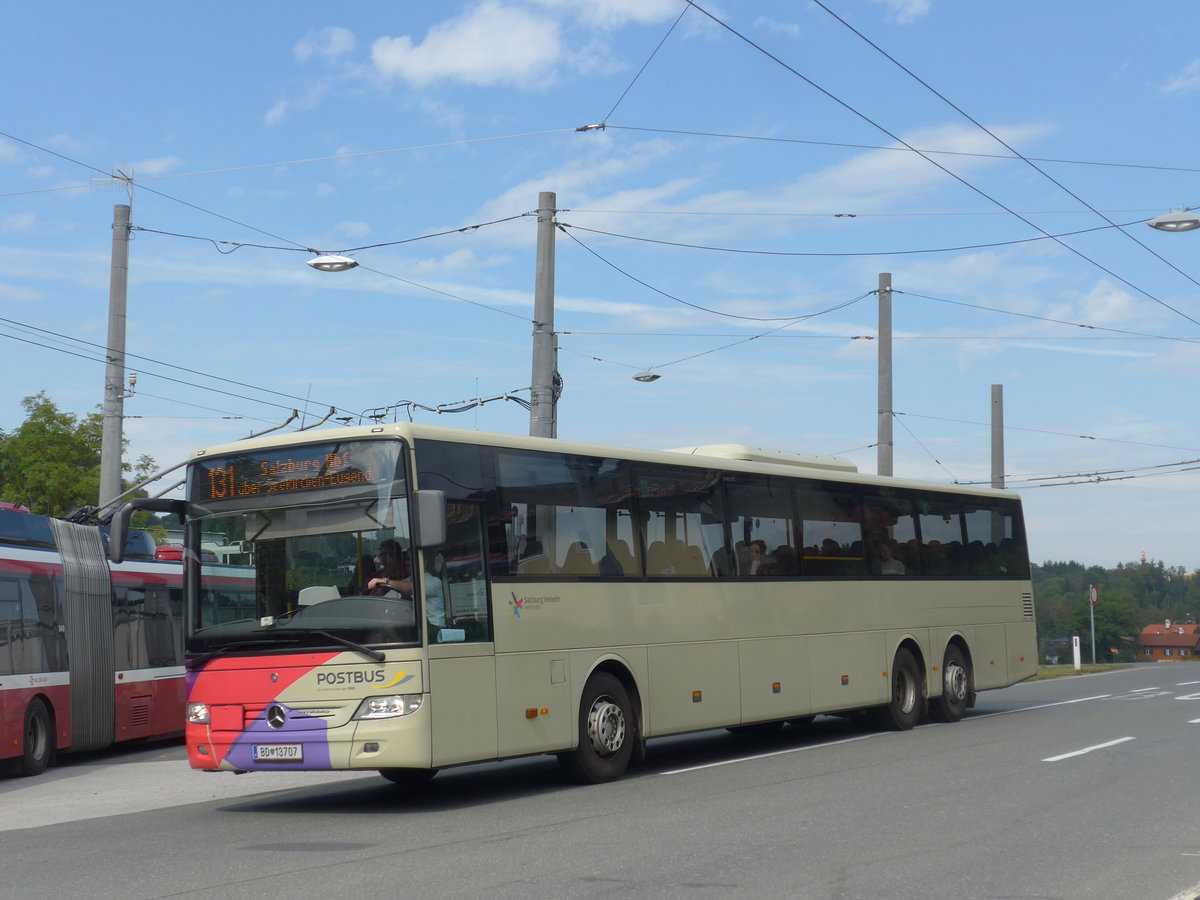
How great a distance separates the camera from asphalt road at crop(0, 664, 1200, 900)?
797cm

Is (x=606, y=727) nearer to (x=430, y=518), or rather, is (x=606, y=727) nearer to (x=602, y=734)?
(x=602, y=734)

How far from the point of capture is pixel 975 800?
11219 millimetres

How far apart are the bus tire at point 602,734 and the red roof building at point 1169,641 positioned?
154m

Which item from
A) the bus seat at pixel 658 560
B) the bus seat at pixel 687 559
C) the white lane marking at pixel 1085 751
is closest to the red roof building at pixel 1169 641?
the white lane marking at pixel 1085 751

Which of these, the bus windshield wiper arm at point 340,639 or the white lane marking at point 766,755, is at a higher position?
the bus windshield wiper arm at point 340,639

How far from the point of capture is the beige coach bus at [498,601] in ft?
38.1

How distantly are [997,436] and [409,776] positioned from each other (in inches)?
1108

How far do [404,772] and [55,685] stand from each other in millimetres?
7010

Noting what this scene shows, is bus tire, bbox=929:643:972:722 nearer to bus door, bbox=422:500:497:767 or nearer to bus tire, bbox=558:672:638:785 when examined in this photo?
bus tire, bbox=558:672:638:785

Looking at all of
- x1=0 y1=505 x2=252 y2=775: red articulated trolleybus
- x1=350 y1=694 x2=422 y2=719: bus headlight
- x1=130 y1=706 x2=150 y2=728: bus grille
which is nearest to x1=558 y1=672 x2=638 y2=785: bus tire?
x1=350 y1=694 x2=422 y2=719: bus headlight

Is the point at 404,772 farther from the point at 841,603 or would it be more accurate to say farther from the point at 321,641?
the point at 841,603

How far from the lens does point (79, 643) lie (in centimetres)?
1912

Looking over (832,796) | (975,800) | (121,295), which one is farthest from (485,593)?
(121,295)

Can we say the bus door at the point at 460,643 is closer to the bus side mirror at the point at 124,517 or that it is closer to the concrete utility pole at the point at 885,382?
the bus side mirror at the point at 124,517
